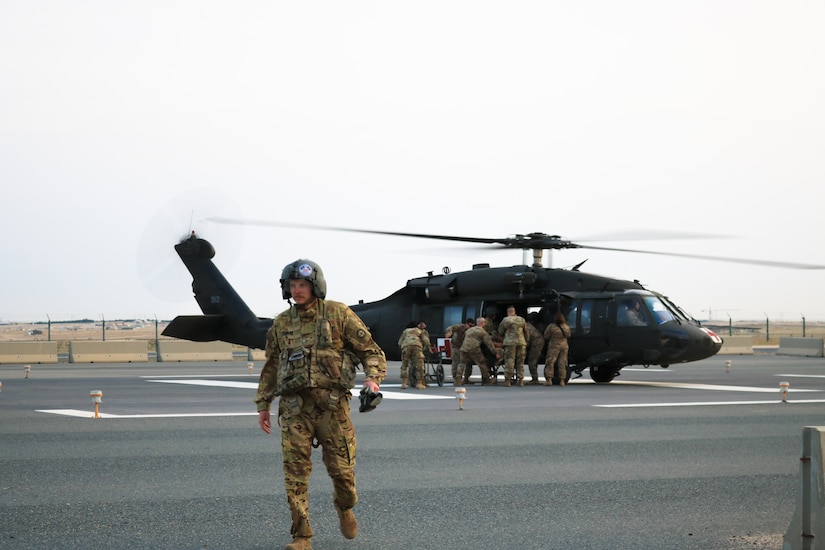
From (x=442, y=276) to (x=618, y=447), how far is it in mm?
14350

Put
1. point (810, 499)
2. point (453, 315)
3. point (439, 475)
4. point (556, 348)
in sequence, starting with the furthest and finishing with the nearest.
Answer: point (453, 315), point (556, 348), point (439, 475), point (810, 499)

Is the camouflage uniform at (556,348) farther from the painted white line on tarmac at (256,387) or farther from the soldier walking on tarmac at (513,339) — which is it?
the painted white line on tarmac at (256,387)

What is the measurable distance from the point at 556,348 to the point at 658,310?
238 centimetres

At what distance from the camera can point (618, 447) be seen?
40.3 ft

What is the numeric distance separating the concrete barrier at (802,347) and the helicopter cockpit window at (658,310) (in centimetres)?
2117

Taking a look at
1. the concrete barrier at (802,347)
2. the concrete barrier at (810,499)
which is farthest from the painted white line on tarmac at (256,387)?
the concrete barrier at (802,347)

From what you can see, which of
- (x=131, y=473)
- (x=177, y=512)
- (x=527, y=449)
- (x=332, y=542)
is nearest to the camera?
(x=332, y=542)

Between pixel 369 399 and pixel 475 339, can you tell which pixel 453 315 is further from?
pixel 369 399

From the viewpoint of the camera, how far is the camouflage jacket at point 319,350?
23.5 feet

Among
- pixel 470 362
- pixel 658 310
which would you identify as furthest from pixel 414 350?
pixel 658 310

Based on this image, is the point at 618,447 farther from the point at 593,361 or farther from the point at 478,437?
the point at 593,361

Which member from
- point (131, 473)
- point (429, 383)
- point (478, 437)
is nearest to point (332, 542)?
point (131, 473)

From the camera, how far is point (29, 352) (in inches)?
1534

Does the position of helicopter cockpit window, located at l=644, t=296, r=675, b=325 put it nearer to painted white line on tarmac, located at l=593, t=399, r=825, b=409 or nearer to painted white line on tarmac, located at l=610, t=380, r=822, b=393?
painted white line on tarmac, located at l=610, t=380, r=822, b=393
